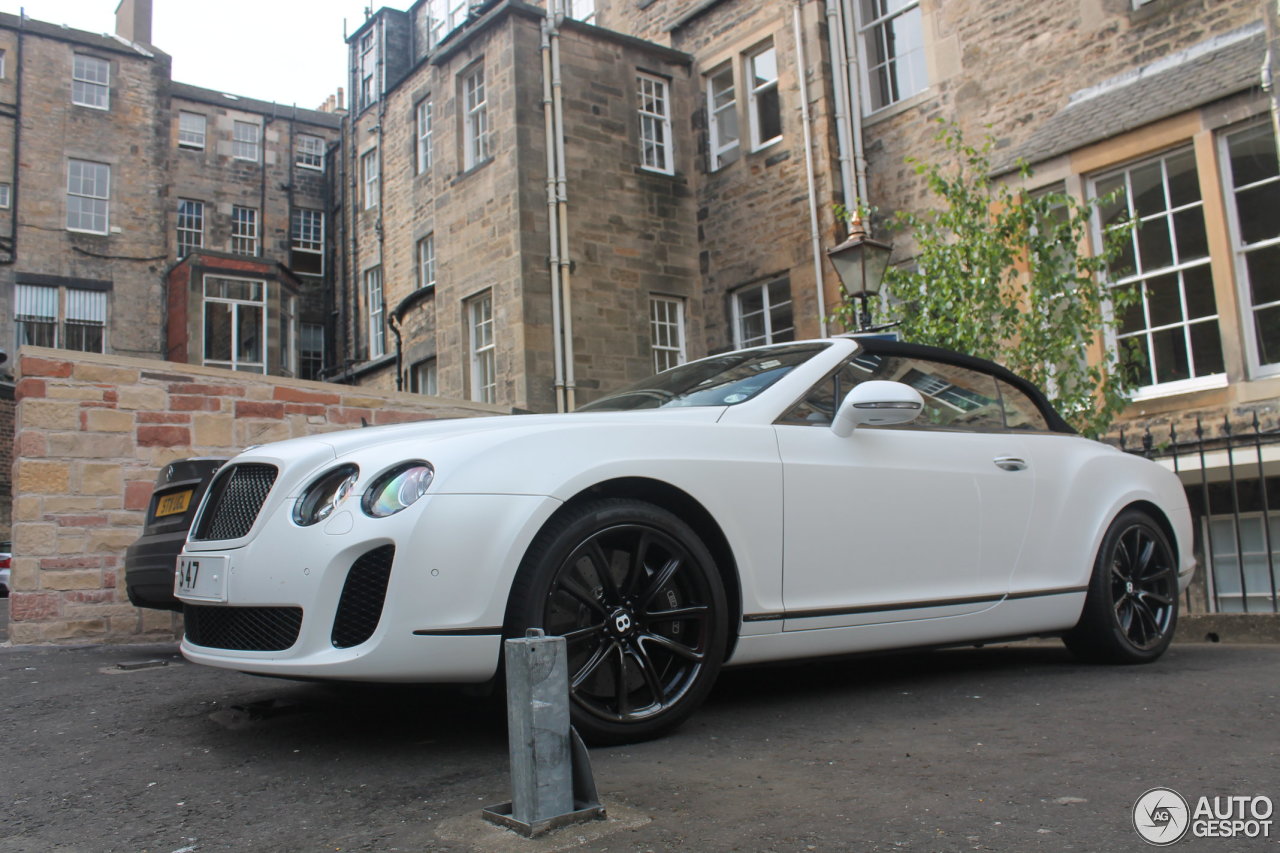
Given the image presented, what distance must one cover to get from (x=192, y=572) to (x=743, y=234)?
1342 centimetres

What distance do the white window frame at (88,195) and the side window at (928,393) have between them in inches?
1255


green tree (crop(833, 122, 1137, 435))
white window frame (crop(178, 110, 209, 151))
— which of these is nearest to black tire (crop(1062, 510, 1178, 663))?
green tree (crop(833, 122, 1137, 435))

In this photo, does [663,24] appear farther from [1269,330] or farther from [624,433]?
[624,433]

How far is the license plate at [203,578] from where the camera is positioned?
131 inches

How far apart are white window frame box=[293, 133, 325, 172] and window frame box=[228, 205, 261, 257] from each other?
2544 mm

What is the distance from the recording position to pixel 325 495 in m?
3.23

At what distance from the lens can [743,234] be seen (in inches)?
636

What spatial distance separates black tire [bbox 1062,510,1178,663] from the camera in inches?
190

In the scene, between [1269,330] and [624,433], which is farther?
[1269,330]

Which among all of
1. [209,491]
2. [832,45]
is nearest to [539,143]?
[832,45]

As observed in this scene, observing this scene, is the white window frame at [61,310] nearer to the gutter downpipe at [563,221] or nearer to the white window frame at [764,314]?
the gutter downpipe at [563,221]

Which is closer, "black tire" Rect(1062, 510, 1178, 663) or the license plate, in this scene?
the license plate

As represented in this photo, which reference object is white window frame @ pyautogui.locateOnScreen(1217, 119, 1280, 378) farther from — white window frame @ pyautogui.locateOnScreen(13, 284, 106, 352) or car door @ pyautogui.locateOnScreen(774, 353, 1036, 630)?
white window frame @ pyautogui.locateOnScreen(13, 284, 106, 352)

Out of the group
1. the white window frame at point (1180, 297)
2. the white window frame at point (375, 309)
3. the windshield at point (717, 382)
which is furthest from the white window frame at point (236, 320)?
the windshield at point (717, 382)
